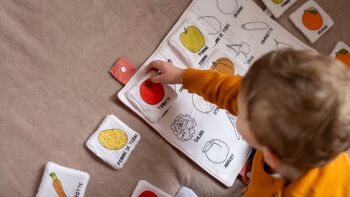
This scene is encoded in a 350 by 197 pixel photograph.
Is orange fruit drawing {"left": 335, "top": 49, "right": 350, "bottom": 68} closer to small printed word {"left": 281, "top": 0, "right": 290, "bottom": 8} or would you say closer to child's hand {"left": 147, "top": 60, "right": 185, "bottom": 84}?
small printed word {"left": 281, "top": 0, "right": 290, "bottom": 8}

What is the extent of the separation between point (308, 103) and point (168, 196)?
463mm

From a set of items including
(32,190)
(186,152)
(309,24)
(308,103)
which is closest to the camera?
(308,103)

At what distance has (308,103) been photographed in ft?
1.89

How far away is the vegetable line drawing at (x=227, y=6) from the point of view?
1.06 m

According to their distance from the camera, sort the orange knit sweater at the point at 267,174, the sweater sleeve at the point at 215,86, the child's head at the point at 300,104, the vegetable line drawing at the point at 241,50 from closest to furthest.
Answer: the child's head at the point at 300,104 < the orange knit sweater at the point at 267,174 < the sweater sleeve at the point at 215,86 < the vegetable line drawing at the point at 241,50

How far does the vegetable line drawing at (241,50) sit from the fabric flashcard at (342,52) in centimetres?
25

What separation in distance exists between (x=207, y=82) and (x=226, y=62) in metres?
0.18

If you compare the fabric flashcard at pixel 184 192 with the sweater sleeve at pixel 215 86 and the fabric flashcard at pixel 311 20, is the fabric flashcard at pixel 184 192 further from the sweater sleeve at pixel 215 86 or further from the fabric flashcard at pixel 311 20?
the fabric flashcard at pixel 311 20

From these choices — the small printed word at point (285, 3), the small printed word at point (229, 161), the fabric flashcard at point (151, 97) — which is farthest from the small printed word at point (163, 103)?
the small printed word at point (285, 3)

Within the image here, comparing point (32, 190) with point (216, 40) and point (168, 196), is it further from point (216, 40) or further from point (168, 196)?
point (216, 40)

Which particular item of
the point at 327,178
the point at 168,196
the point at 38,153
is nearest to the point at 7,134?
the point at 38,153

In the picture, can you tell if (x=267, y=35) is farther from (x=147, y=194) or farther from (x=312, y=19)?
(x=147, y=194)

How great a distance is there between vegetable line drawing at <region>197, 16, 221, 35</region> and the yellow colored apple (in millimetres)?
26

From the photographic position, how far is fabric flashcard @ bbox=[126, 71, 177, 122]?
0.94m
